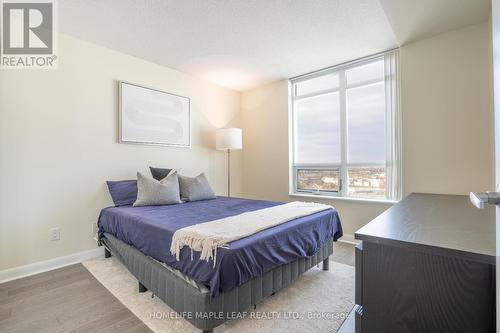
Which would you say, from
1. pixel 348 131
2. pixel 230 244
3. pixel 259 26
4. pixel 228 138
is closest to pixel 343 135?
pixel 348 131

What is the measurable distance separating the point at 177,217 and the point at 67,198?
4.84 feet

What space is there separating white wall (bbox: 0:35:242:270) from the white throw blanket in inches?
71.1

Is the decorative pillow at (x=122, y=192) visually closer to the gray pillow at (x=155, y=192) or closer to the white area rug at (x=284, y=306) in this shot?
the gray pillow at (x=155, y=192)

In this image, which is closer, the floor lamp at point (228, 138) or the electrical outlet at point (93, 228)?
the electrical outlet at point (93, 228)

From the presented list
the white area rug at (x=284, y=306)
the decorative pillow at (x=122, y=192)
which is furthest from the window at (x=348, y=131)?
the decorative pillow at (x=122, y=192)

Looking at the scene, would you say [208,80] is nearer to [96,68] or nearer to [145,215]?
[96,68]

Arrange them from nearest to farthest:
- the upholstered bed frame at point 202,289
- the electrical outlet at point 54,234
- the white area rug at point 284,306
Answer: the upholstered bed frame at point 202,289
the white area rug at point 284,306
the electrical outlet at point 54,234

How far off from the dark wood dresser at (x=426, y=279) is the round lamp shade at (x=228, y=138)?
2908 millimetres

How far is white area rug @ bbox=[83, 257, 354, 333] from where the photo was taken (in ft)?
5.03

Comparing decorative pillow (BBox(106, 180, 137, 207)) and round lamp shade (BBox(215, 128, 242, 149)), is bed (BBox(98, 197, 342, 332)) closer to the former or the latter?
decorative pillow (BBox(106, 180, 137, 207))

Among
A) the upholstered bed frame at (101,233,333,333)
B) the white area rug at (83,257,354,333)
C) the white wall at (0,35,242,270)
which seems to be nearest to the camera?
the upholstered bed frame at (101,233,333,333)

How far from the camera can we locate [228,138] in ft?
12.2

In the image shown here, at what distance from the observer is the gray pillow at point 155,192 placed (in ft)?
8.63

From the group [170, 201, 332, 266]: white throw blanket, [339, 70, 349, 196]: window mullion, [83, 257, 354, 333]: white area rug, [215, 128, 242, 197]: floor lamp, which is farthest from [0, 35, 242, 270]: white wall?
[339, 70, 349, 196]: window mullion
